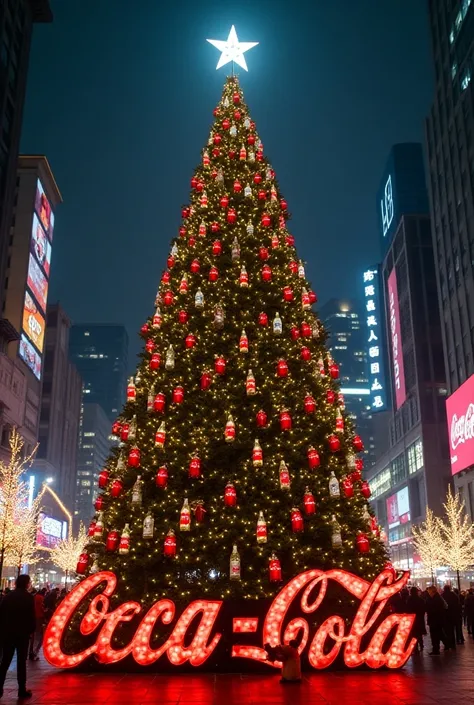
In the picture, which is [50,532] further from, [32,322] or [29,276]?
[29,276]

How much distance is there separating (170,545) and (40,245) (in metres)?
72.6

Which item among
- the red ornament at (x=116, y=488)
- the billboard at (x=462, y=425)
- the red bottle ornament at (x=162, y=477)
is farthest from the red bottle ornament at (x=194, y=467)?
the billboard at (x=462, y=425)

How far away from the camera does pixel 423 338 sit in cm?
8088

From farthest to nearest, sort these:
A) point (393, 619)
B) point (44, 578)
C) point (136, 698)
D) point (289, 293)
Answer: point (44, 578) → point (289, 293) → point (393, 619) → point (136, 698)

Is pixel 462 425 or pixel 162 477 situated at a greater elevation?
pixel 462 425

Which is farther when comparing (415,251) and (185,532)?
(415,251)

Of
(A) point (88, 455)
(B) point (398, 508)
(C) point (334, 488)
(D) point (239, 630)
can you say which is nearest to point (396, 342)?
(B) point (398, 508)

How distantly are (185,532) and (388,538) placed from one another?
286 ft

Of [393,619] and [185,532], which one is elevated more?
[185,532]

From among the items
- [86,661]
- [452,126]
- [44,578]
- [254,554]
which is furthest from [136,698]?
[44,578]

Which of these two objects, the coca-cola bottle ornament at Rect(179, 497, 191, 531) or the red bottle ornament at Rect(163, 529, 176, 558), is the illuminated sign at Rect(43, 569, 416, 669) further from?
the coca-cola bottle ornament at Rect(179, 497, 191, 531)

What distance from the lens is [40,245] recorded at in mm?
79438

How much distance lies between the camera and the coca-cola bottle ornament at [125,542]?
43.5 feet

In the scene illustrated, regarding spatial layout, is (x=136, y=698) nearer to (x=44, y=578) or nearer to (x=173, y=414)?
(x=173, y=414)
